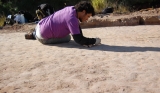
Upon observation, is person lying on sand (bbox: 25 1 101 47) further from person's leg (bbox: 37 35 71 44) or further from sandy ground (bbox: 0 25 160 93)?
sandy ground (bbox: 0 25 160 93)

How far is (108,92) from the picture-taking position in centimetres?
251

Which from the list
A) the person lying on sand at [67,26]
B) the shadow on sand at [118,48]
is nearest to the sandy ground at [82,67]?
the shadow on sand at [118,48]

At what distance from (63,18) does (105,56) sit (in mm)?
983

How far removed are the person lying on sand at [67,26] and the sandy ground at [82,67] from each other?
14 centimetres

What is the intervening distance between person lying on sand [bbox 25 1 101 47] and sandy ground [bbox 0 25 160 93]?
14cm

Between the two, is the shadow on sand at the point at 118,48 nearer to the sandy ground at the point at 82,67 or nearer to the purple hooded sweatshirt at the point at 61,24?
the sandy ground at the point at 82,67

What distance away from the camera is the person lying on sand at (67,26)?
13.4 feet

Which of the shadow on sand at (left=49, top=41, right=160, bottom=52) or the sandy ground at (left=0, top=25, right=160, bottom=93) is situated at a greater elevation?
the sandy ground at (left=0, top=25, right=160, bottom=93)

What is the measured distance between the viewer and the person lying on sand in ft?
13.4

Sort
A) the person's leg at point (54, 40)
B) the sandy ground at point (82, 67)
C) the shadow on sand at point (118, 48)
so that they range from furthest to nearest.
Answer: the person's leg at point (54, 40) < the shadow on sand at point (118, 48) < the sandy ground at point (82, 67)

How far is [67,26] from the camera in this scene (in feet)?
14.0

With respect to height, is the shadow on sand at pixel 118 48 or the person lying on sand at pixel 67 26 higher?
the person lying on sand at pixel 67 26

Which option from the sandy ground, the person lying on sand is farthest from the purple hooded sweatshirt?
the sandy ground

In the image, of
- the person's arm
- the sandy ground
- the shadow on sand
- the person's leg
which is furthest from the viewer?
the person's leg
